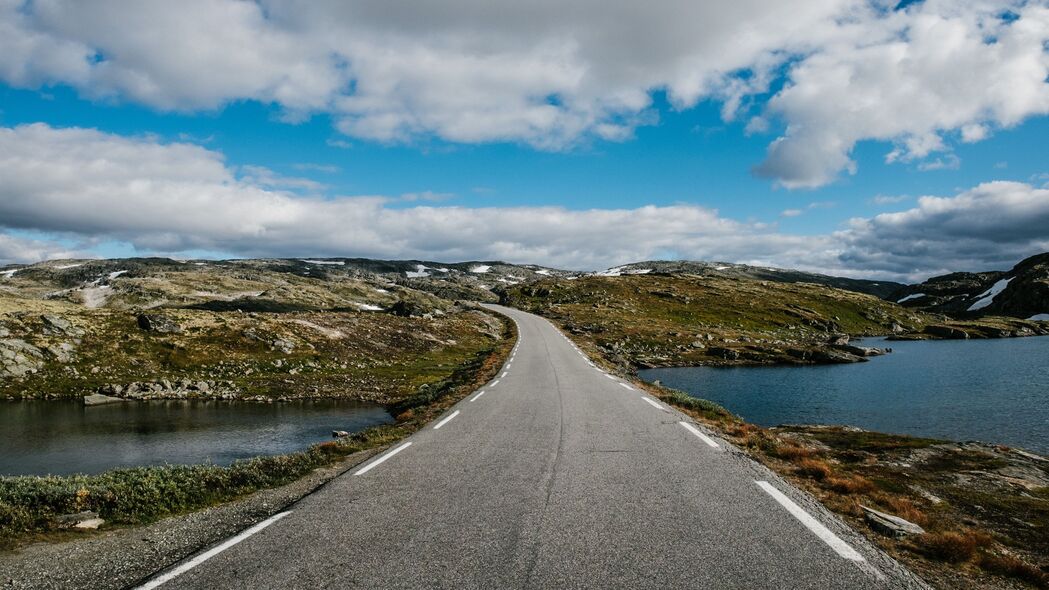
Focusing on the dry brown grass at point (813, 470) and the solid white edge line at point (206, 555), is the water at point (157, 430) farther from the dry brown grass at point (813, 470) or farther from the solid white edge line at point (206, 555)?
the dry brown grass at point (813, 470)

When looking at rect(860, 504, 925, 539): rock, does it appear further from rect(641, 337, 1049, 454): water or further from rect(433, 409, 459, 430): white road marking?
rect(641, 337, 1049, 454): water

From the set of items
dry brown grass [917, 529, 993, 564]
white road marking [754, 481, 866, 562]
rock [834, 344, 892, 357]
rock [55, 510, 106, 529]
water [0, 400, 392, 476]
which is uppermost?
white road marking [754, 481, 866, 562]

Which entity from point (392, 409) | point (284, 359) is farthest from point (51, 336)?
point (392, 409)

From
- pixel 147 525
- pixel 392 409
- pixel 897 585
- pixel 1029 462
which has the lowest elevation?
pixel 392 409

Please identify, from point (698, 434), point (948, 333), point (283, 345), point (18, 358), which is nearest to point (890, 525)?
point (698, 434)

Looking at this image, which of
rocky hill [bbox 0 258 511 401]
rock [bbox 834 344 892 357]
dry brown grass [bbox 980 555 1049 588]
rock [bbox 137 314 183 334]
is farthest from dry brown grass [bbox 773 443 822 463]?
rock [bbox 834 344 892 357]

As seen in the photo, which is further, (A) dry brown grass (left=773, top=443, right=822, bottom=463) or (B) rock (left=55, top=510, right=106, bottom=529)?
(A) dry brown grass (left=773, top=443, right=822, bottom=463)

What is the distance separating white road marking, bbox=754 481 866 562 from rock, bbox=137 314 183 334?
61.1 m

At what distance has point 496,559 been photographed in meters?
6.80

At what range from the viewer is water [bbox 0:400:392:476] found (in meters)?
26.5

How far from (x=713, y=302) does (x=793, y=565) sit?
510 ft

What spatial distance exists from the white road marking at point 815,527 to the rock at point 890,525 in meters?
1.20

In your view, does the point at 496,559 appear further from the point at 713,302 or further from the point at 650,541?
the point at 713,302

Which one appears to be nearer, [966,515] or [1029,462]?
[966,515]
